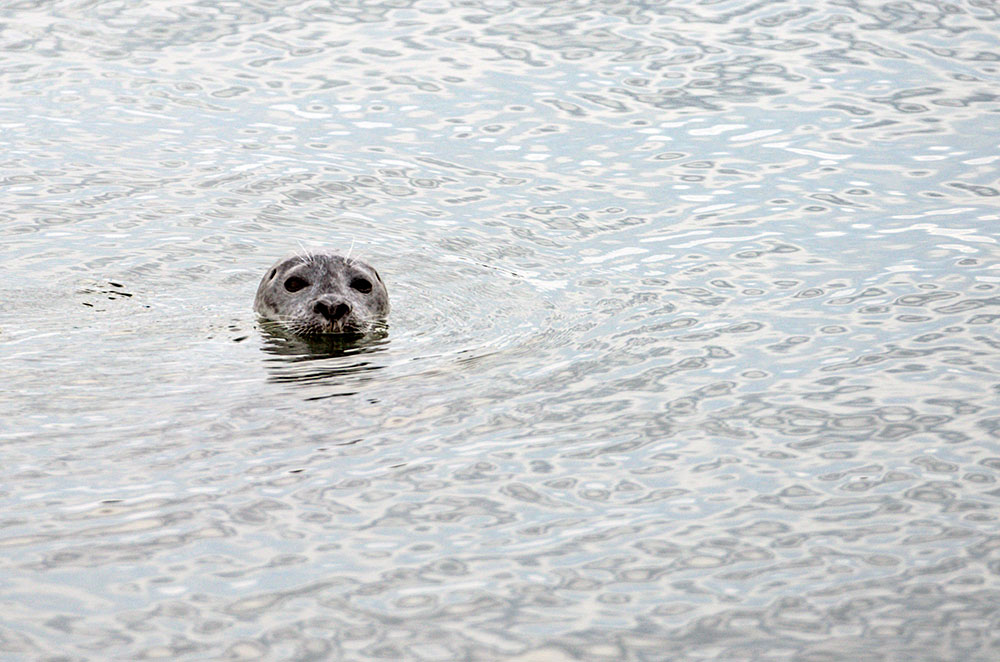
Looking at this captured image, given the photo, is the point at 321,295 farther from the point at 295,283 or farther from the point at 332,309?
the point at 332,309

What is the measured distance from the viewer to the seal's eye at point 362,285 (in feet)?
39.7

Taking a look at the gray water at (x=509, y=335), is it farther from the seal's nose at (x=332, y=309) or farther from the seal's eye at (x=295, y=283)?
the seal's eye at (x=295, y=283)

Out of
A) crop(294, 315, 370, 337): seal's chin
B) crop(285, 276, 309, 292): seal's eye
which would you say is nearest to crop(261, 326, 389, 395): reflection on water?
crop(294, 315, 370, 337): seal's chin

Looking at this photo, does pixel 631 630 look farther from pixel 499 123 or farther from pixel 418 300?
pixel 499 123

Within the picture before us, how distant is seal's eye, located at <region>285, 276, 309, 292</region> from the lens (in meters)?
12.2

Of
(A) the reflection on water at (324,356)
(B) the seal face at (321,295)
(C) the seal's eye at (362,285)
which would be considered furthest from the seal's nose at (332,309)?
(C) the seal's eye at (362,285)

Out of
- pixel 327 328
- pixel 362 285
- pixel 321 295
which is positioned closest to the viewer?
pixel 327 328

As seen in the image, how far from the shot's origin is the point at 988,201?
45.4ft

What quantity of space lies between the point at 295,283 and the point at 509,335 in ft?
7.11

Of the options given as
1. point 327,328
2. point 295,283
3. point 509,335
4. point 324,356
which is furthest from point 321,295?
point 509,335

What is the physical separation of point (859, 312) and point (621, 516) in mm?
4351

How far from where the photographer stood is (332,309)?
37.3 feet

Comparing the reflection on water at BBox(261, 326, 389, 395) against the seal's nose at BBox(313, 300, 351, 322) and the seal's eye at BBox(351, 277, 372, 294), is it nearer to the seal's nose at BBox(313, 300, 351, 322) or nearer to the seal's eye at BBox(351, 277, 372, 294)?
the seal's nose at BBox(313, 300, 351, 322)

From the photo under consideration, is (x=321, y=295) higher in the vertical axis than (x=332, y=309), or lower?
lower
